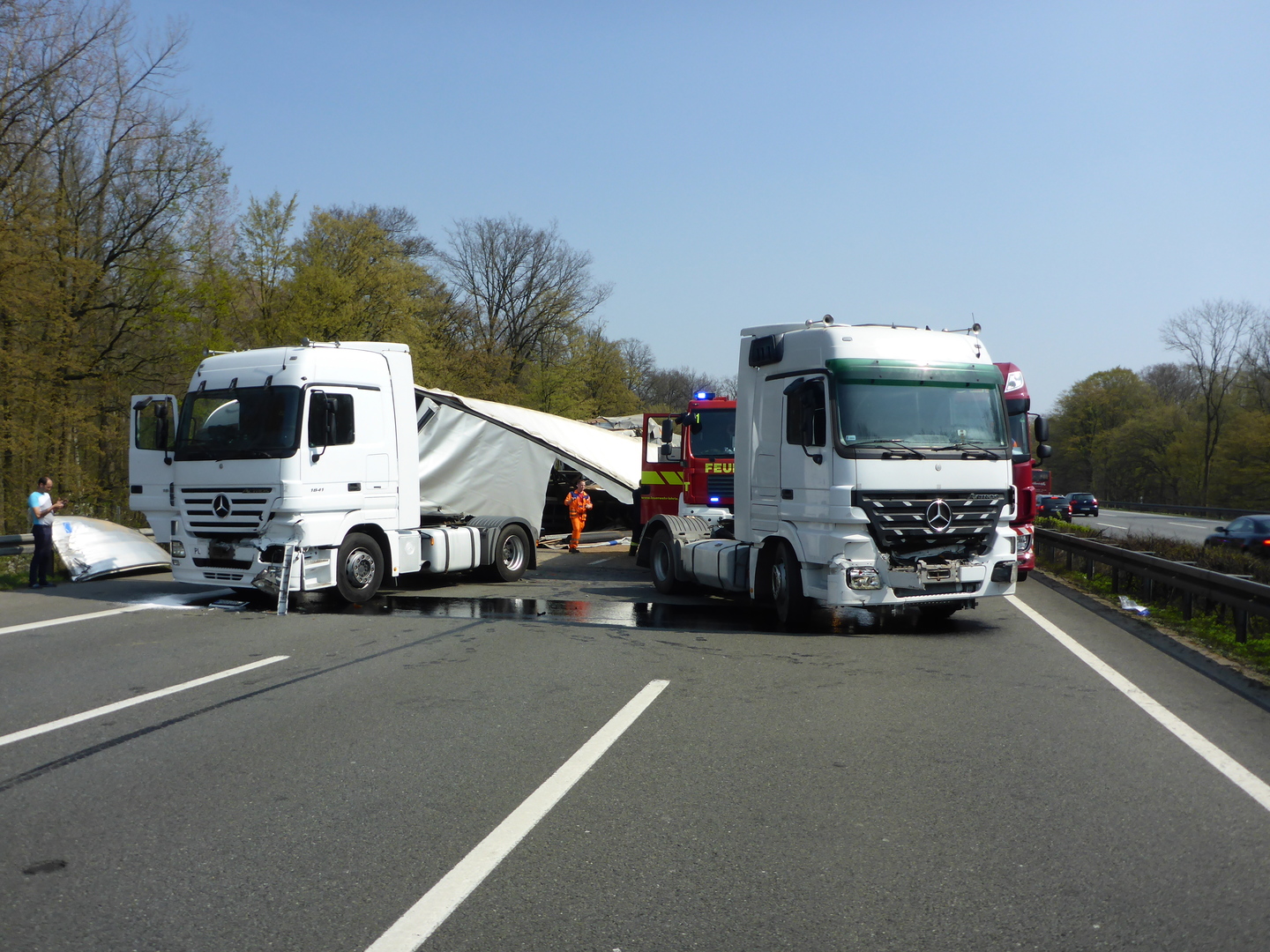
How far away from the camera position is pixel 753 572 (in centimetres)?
1205

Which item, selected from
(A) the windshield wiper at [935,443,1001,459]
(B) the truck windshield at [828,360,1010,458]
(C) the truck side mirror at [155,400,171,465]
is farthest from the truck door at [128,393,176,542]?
(A) the windshield wiper at [935,443,1001,459]

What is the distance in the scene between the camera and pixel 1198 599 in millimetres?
12648

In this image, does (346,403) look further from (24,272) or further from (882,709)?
(24,272)

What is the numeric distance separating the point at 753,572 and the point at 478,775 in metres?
6.89

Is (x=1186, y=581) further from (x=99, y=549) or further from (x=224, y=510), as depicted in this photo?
(x=99, y=549)

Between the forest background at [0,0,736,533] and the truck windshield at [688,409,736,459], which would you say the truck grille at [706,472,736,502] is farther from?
the forest background at [0,0,736,533]

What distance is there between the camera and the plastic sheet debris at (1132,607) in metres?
12.6

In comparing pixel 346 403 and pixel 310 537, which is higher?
pixel 346 403

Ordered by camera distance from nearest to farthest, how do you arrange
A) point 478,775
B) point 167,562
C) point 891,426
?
point 478,775, point 891,426, point 167,562

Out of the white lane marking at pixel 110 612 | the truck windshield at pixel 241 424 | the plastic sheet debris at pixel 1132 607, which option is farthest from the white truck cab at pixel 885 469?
the white lane marking at pixel 110 612

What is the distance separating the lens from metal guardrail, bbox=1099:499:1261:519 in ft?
177

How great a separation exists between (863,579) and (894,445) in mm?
1373

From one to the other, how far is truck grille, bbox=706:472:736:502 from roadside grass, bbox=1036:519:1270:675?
18.0 ft

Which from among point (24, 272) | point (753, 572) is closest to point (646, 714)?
point (753, 572)
